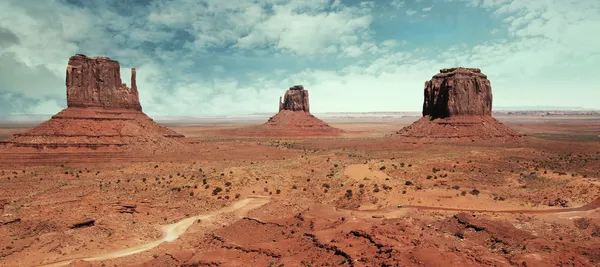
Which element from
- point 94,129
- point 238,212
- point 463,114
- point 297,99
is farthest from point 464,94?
point 94,129

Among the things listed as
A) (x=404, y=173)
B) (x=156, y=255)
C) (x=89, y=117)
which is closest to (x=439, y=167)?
(x=404, y=173)

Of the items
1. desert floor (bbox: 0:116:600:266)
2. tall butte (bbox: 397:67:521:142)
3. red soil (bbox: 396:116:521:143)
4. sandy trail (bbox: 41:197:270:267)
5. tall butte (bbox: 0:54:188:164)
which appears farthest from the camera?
tall butte (bbox: 397:67:521:142)

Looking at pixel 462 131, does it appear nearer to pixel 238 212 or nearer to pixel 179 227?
pixel 238 212

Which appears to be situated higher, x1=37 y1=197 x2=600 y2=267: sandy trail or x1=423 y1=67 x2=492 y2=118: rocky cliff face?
x1=423 y1=67 x2=492 y2=118: rocky cliff face

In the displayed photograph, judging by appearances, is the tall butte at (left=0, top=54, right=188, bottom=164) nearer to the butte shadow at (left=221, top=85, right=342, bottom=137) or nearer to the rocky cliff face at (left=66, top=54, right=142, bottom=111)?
the rocky cliff face at (left=66, top=54, right=142, bottom=111)

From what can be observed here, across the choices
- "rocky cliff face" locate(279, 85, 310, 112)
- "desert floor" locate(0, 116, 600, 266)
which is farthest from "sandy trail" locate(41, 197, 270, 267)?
"rocky cliff face" locate(279, 85, 310, 112)

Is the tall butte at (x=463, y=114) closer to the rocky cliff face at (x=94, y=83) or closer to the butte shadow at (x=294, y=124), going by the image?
the butte shadow at (x=294, y=124)

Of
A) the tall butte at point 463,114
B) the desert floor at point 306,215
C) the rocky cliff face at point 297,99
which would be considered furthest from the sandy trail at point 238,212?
the rocky cliff face at point 297,99
